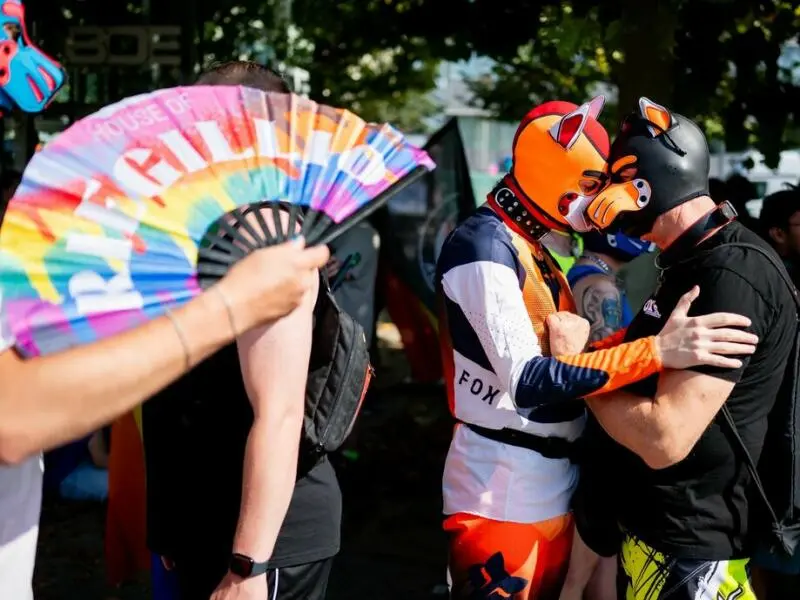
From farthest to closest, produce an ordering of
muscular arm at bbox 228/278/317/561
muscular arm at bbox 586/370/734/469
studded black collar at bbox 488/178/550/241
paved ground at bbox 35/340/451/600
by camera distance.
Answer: paved ground at bbox 35/340/451/600, studded black collar at bbox 488/178/550/241, muscular arm at bbox 586/370/734/469, muscular arm at bbox 228/278/317/561

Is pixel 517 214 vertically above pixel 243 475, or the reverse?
pixel 517 214

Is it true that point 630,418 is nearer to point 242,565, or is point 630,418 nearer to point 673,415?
point 673,415

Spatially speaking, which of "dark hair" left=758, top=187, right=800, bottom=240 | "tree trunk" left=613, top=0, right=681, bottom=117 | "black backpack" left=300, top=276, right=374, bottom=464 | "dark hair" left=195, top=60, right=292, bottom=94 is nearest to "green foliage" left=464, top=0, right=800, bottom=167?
"tree trunk" left=613, top=0, right=681, bottom=117

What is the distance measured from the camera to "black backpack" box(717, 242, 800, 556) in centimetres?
223

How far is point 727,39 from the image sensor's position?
490 cm

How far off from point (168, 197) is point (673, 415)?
4.10ft

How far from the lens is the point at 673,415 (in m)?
2.07

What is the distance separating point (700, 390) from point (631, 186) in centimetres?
56

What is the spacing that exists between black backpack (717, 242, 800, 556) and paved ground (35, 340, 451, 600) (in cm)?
220

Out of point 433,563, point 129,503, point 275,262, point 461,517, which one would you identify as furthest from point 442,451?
point 275,262

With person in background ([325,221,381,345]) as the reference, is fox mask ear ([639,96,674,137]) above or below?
above

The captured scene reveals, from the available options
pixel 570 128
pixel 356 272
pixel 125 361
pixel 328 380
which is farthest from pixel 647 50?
pixel 125 361

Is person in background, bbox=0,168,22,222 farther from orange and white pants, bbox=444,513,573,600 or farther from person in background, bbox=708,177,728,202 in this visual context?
orange and white pants, bbox=444,513,573,600

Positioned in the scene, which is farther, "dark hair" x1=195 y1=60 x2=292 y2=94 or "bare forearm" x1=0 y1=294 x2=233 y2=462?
"dark hair" x1=195 y1=60 x2=292 y2=94
